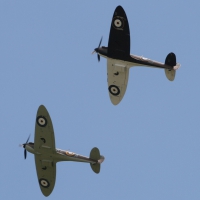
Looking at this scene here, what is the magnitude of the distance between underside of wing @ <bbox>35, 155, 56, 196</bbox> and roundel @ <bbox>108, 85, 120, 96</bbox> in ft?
17.8

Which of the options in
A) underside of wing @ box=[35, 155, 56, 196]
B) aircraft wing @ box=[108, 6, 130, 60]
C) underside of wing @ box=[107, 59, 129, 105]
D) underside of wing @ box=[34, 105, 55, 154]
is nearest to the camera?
aircraft wing @ box=[108, 6, 130, 60]

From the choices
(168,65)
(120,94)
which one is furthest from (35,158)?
(168,65)

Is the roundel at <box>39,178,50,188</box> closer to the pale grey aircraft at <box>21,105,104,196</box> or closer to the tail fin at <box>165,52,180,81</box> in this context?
the pale grey aircraft at <box>21,105,104,196</box>

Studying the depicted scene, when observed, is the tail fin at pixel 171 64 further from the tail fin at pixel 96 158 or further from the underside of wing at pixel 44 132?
the underside of wing at pixel 44 132

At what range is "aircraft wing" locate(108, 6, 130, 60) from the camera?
44906 millimetres

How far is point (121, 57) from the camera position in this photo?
45875 millimetres

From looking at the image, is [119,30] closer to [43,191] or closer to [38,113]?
[38,113]

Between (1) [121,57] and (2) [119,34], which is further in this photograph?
(1) [121,57]

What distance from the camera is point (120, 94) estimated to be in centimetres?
4869

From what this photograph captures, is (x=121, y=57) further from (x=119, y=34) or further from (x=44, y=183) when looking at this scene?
(x=44, y=183)

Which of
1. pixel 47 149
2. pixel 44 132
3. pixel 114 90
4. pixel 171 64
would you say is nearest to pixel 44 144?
pixel 47 149

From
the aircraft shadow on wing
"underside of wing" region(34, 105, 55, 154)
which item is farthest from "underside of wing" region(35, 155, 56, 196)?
the aircraft shadow on wing

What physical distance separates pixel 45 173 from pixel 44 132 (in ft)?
10.6

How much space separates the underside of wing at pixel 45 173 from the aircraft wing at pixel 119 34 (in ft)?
23.9
